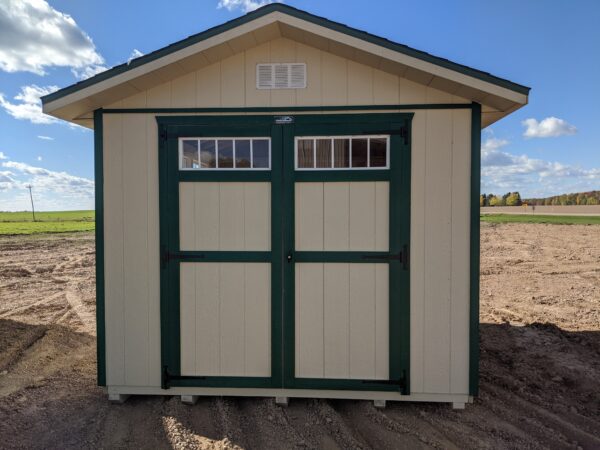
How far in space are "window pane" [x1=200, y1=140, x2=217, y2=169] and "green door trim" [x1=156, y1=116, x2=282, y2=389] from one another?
3.3 inches

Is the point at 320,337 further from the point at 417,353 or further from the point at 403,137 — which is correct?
the point at 403,137

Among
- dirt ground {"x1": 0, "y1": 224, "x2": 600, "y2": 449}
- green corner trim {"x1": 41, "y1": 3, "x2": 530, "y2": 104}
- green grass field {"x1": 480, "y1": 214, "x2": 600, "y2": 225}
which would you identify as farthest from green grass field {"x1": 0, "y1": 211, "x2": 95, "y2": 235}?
green grass field {"x1": 480, "y1": 214, "x2": 600, "y2": 225}

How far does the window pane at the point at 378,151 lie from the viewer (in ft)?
11.0

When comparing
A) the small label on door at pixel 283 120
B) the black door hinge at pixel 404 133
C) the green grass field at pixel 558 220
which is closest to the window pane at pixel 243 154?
the small label on door at pixel 283 120

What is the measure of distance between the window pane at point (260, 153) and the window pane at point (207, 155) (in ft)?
1.32

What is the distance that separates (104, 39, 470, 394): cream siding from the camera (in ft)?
10.8

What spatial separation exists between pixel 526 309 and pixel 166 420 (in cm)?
642

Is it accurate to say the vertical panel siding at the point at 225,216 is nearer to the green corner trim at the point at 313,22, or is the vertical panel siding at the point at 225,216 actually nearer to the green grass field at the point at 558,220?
the green corner trim at the point at 313,22

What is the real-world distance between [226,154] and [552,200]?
2452 inches

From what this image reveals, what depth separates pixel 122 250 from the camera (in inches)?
136

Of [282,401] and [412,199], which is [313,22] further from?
[282,401]

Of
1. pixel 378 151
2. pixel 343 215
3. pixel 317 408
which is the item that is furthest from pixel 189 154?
pixel 317 408

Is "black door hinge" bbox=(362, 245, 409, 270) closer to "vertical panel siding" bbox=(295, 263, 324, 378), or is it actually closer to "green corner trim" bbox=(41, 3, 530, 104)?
"vertical panel siding" bbox=(295, 263, 324, 378)

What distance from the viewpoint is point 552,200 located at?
5191cm
